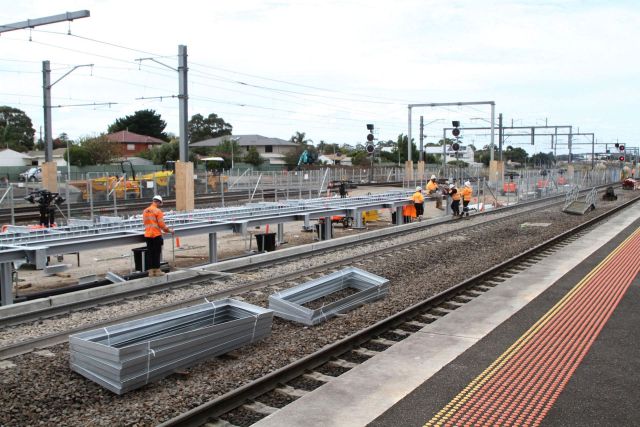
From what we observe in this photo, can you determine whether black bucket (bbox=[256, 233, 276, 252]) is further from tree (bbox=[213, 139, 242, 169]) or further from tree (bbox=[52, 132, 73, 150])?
tree (bbox=[52, 132, 73, 150])

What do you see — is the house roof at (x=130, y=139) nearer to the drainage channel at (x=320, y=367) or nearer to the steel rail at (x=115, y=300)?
the steel rail at (x=115, y=300)

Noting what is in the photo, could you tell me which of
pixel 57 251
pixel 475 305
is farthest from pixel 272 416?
pixel 57 251

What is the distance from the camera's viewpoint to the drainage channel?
247 inches

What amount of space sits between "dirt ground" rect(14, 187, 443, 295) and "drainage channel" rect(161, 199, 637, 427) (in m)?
7.16

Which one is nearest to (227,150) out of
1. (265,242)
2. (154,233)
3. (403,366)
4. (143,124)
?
(143,124)

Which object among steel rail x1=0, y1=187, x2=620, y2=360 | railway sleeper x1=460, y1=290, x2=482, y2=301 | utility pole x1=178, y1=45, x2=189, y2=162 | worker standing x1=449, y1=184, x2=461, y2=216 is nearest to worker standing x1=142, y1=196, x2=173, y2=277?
steel rail x1=0, y1=187, x2=620, y2=360

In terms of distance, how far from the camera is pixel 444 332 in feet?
30.3

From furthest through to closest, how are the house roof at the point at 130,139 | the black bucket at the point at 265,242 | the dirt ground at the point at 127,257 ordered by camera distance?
the house roof at the point at 130,139 < the black bucket at the point at 265,242 < the dirt ground at the point at 127,257

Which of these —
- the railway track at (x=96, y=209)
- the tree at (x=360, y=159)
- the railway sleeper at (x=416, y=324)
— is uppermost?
the tree at (x=360, y=159)

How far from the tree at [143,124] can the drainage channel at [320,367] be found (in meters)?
102

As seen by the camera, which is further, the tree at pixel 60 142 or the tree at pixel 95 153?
the tree at pixel 60 142

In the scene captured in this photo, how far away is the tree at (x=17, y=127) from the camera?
11000 cm

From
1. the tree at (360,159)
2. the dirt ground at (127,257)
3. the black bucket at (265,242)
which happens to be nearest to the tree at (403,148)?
the tree at (360,159)

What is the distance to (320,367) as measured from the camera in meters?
7.81
